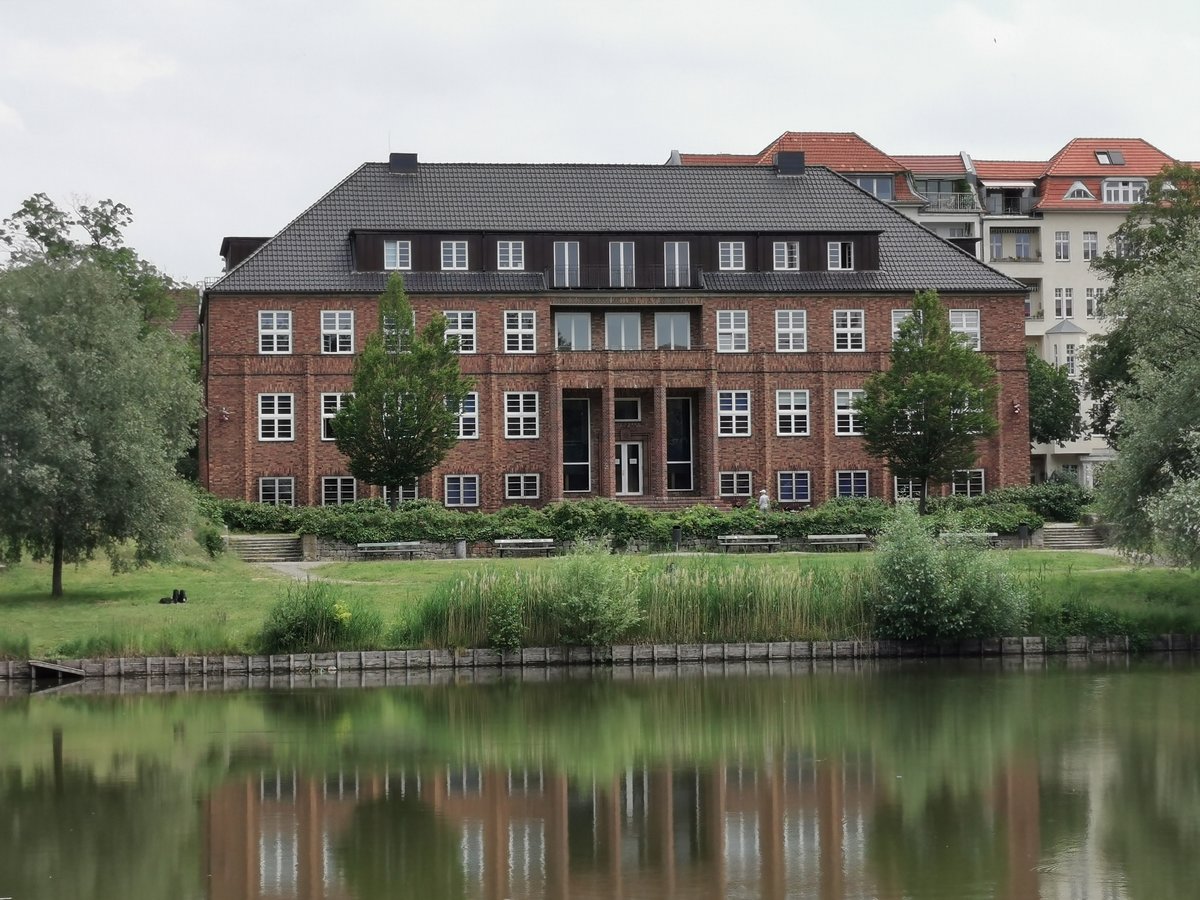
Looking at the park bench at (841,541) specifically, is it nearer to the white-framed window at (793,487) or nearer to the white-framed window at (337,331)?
the white-framed window at (793,487)

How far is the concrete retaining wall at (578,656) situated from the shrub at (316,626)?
13.0 inches

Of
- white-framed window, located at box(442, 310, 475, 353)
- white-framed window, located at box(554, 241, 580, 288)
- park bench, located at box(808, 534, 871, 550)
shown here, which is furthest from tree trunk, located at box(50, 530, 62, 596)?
white-framed window, located at box(554, 241, 580, 288)

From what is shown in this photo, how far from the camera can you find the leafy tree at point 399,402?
188 feet

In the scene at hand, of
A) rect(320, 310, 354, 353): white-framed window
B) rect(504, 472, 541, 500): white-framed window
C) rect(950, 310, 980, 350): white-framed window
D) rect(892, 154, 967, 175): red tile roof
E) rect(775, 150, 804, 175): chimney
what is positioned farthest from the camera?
rect(892, 154, 967, 175): red tile roof

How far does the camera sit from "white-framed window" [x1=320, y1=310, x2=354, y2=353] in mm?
65062

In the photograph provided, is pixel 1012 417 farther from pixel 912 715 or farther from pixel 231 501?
pixel 912 715

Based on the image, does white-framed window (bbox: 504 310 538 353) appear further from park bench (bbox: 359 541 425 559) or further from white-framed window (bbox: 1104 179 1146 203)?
white-framed window (bbox: 1104 179 1146 203)

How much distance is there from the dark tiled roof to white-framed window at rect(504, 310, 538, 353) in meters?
1.04

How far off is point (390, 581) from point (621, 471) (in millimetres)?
24466

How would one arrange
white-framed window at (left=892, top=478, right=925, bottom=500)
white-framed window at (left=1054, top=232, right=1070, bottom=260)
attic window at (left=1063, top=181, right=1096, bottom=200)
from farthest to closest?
attic window at (left=1063, top=181, right=1096, bottom=200), white-framed window at (left=1054, top=232, right=1070, bottom=260), white-framed window at (left=892, top=478, right=925, bottom=500)

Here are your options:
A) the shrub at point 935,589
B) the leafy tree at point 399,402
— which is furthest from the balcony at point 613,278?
the shrub at point 935,589

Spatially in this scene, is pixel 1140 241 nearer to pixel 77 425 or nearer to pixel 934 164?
pixel 934 164

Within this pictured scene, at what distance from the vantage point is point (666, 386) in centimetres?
6519

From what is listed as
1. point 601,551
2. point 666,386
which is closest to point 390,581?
point 601,551
